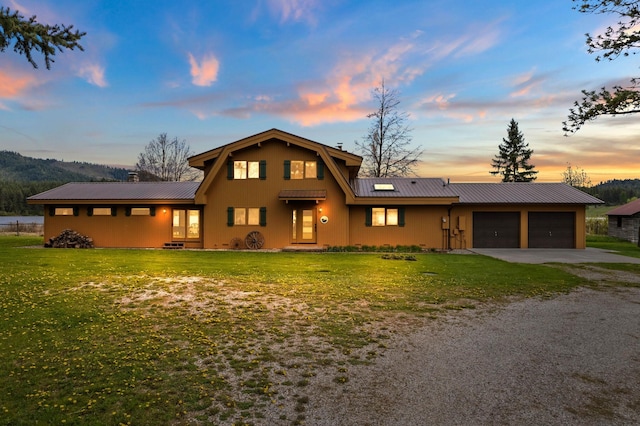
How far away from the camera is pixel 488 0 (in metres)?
15.4

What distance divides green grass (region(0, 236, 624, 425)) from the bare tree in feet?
20.4

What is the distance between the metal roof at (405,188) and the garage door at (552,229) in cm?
583

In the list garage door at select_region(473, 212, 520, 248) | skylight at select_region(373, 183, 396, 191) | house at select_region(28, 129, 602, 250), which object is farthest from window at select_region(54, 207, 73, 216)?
garage door at select_region(473, 212, 520, 248)

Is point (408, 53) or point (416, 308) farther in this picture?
point (408, 53)

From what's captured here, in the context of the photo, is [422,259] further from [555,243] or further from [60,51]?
[60,51]

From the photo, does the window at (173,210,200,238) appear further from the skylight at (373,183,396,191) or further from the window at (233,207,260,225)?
the skylight at (373,183,396,191)

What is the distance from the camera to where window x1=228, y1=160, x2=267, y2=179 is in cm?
2144

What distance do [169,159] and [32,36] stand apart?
42.4 metres

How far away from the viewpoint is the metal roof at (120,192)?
22328 mm

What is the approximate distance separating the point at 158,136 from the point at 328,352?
166 feet

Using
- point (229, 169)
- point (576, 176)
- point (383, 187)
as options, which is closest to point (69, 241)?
point (229, 169)

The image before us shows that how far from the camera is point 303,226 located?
840 inches

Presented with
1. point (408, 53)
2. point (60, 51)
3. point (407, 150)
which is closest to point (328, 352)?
point (60, 51)

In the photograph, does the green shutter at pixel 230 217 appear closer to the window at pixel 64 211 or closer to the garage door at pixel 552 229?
the window at pixel 64 211
